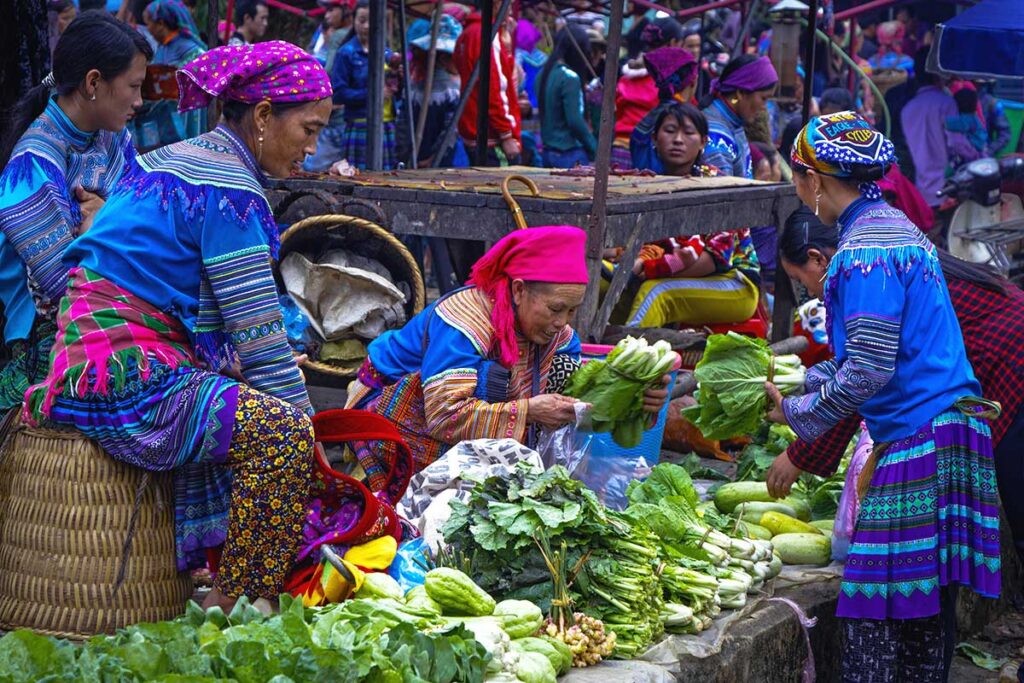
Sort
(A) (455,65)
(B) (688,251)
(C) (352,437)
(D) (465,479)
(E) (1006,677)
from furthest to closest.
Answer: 1. (A) (455,65)
2. (B) (688,251)
3. (E) (1006,677)
4. (D) (465,479)
5. (C) (352,437)

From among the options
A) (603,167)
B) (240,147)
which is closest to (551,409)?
(240,147)

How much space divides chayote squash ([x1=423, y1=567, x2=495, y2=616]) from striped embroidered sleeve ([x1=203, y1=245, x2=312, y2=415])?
0.67 m

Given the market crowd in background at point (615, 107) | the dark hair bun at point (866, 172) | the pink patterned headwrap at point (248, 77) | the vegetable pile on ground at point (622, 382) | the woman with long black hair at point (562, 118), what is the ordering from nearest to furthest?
the pink patterned headwrap at point (248, 77) → the dark hair bun at point (866, 172) → the vegetable pile on ground at point (622, 382) → the market crowd in background at point (615, 107) → the woman with long black hair at point (562, 118)

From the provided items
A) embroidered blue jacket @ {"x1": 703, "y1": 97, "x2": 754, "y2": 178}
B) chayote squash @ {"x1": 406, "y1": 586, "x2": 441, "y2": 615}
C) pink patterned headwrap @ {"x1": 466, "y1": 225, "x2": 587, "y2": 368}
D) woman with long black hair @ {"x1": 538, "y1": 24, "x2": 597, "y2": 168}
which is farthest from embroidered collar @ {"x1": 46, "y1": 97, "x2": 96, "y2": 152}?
woman with long black hair @ {"x1": 538, "y1": 24, "x2": 597, "y2": 168}

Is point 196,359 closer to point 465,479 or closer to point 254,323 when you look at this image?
point 254,323

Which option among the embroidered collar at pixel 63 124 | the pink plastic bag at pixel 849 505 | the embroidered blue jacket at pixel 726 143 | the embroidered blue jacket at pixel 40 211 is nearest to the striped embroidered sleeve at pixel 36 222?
the embroidered blue jacket at pixel 40 211

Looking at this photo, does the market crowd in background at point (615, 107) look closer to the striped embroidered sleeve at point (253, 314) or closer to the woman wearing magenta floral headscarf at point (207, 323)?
the woman wearing magenta floral headscarf at point (207, 323)

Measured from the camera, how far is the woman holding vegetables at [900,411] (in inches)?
148

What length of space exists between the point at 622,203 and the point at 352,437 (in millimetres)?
Answer: 2487

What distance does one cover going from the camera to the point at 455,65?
10.1 m

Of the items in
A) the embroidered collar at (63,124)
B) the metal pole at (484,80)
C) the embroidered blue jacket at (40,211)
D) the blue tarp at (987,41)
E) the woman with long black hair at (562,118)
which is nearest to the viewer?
the embroidered blue jacket at (40,211)

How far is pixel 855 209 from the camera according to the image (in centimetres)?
388

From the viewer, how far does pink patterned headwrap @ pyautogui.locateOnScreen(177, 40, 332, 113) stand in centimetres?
339

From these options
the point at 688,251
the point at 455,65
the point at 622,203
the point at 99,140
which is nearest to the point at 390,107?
the point at 455,65
